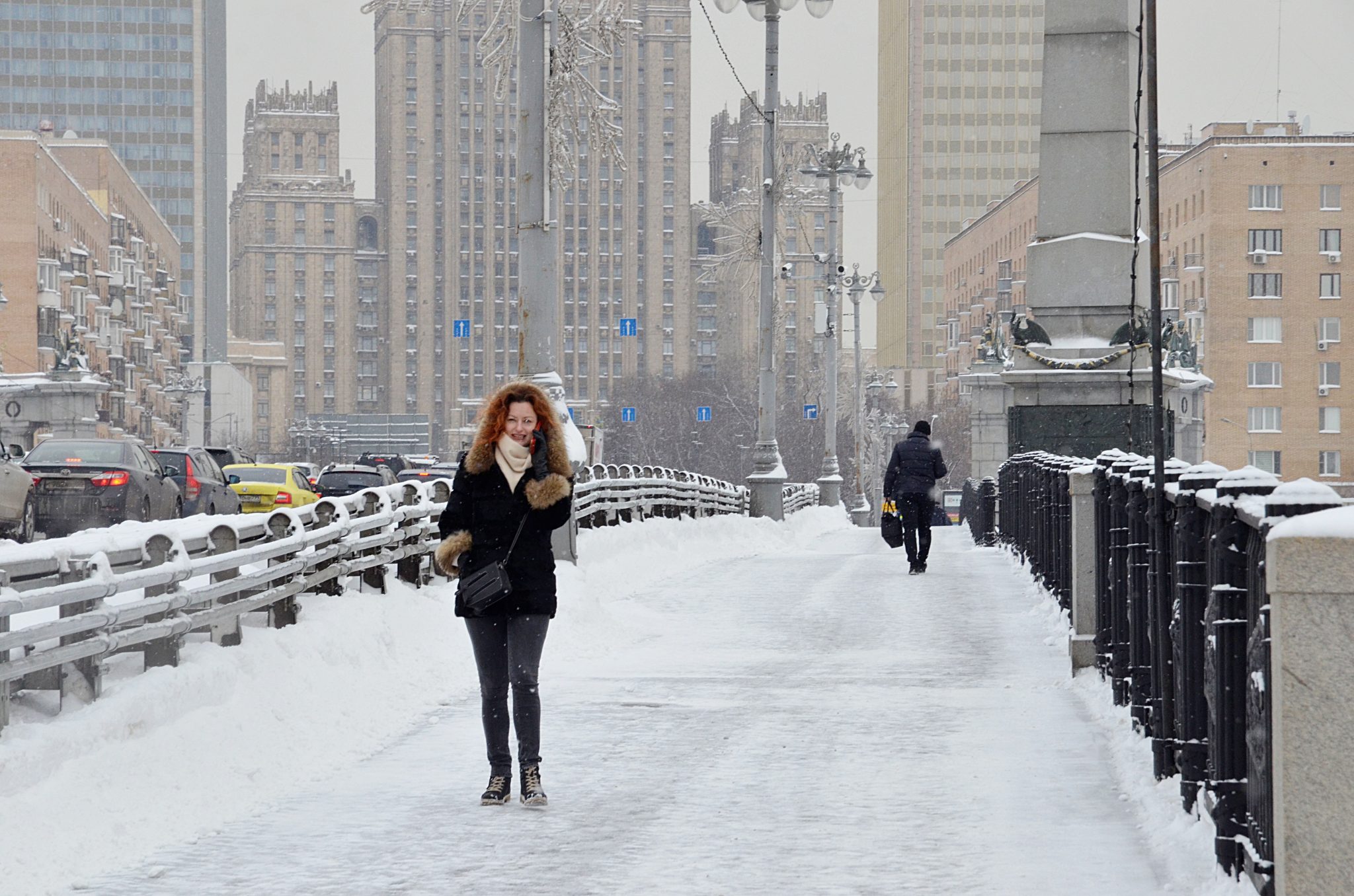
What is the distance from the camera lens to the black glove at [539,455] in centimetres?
793

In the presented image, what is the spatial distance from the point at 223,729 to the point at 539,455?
2145 millimetres

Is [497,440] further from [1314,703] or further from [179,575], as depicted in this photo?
[1314,703]

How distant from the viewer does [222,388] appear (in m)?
188

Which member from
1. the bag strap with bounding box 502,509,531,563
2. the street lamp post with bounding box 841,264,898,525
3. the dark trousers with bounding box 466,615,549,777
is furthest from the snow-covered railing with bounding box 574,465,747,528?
the street lamp post with bounding box 841,264,898,525

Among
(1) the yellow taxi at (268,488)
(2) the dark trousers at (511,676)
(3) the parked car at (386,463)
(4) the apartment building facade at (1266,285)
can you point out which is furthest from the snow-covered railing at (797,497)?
(2) the dark trousers at (511,676)

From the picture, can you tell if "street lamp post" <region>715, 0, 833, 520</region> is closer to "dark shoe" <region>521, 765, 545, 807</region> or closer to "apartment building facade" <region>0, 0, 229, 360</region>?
"dark shoe" <region>521, 765, 545, 807</region>

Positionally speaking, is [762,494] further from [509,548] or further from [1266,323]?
[1266,323]

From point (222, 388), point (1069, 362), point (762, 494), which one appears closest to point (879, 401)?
point (222, 388)

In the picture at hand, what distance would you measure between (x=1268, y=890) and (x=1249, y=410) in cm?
10063

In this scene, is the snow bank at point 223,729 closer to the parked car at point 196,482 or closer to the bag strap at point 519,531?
the bag strap at point 519,531

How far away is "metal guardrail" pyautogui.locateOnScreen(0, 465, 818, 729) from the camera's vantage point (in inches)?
312

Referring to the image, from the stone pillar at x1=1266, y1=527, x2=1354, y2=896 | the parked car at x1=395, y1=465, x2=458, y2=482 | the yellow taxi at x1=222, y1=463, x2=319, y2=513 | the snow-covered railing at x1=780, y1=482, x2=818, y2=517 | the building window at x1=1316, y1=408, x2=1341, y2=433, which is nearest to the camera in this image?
the stone pillar at x1=1266, y1=527, x2=1354, y2=896

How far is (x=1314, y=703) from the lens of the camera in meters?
4.62

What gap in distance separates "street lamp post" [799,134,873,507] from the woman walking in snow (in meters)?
40.6
